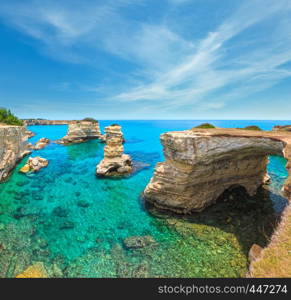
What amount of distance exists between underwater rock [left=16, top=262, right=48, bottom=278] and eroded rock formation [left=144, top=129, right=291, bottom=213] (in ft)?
35.2

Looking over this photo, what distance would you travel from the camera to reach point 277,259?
225 inches

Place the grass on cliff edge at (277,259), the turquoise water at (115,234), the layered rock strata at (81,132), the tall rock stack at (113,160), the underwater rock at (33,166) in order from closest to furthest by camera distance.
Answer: the grass on cliff edge at (277,259) < the turquoise water at (115,234) < the tall rock stack at (113,160) < the underwater rock at (33,166) < the layered rock strata at (81,132)

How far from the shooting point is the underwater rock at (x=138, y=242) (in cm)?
1213

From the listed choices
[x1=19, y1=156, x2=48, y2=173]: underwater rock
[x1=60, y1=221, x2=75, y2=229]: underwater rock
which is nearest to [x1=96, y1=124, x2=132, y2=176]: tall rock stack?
[x1=19, y1=156, x2=48, y2=173]: underwater rock

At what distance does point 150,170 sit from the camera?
1228 inches

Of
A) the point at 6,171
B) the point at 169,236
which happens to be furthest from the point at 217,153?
the point at 6,171

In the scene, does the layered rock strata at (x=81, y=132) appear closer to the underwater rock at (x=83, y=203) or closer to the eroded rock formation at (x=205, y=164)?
the underwater rock at (x=83, y=203)

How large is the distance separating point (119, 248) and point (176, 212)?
6.77 m

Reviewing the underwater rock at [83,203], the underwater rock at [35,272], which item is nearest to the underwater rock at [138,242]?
the underwater rock at [35,272]

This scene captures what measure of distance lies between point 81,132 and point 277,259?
7092 cm

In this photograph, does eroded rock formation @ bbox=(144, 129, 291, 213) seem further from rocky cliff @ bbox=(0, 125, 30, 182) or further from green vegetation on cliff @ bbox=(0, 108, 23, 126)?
green vegetation on cliff @ bbox=(0, 108, 23, 126)

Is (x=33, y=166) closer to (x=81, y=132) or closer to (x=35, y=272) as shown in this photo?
(x=35, y=272)

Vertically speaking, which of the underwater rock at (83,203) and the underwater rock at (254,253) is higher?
the underwater rock at (254,253)

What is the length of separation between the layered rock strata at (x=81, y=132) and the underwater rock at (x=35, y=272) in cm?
5881
